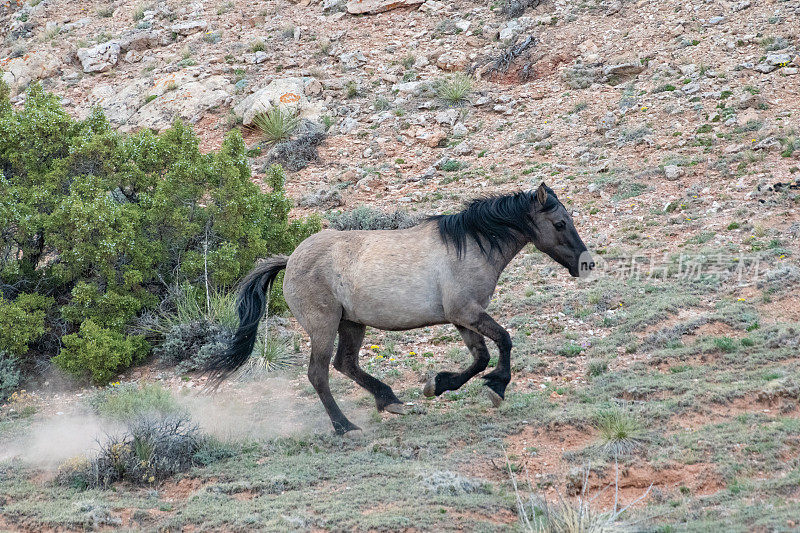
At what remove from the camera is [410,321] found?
26.6 feet

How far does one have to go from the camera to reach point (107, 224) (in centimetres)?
1116

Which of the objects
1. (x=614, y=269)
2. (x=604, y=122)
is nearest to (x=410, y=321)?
(x=614, y=269)

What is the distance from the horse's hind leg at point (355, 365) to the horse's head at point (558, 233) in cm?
238

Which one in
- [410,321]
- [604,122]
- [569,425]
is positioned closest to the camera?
[569,425]

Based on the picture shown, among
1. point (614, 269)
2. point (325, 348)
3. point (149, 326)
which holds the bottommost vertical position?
point (614, 269)

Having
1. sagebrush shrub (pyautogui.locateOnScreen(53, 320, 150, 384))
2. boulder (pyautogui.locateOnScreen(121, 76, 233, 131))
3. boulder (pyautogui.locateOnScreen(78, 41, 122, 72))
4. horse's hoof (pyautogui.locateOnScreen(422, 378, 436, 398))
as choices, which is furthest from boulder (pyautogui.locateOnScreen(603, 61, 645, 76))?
boulder (pyautogui.locateOnScreen(78, 41, 122, 72))

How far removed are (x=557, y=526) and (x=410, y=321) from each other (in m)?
3.48

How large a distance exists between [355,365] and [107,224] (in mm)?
4874

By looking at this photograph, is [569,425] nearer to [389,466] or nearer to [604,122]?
[389,466]

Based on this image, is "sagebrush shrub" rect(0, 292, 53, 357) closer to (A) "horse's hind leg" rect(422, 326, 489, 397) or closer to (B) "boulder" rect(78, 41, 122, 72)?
(A) "horse's hind leg" rect(422, 326, 489, 397)

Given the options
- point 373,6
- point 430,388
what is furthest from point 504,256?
point 373,6

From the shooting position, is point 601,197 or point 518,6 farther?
point 518,6

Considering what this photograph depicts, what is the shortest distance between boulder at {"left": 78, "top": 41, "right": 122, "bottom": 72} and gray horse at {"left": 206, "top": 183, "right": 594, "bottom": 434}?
1881cm

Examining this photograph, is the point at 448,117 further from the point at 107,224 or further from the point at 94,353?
the point at 94,353
